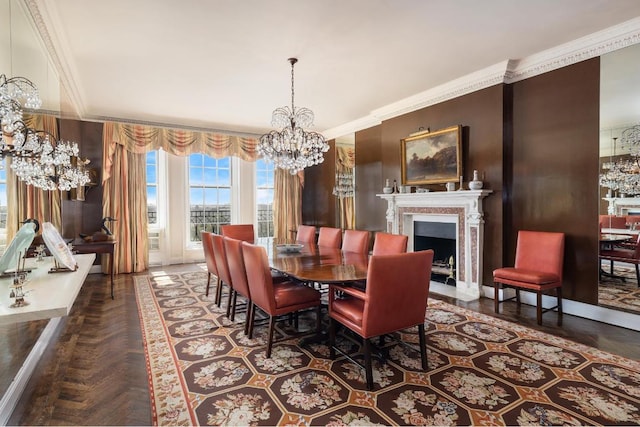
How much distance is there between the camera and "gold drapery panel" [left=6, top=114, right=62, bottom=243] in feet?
7.58

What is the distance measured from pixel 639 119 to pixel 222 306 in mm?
4552

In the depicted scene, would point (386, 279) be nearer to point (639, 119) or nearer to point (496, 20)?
point (496, 20)

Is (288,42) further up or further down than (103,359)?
further up

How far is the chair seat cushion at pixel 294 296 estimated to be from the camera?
2588mm

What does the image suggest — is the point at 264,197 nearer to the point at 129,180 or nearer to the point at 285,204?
the point at 285,204

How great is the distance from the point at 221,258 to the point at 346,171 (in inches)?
155

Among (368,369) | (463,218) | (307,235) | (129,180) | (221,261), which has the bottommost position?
(368,369)

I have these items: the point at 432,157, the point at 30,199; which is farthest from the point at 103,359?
the point at 432,157

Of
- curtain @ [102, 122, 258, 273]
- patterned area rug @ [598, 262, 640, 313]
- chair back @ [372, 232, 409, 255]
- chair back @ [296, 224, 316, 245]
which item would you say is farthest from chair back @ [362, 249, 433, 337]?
curtain @ [102, 122, 258, 273]

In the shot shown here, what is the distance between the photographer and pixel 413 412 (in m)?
1.84

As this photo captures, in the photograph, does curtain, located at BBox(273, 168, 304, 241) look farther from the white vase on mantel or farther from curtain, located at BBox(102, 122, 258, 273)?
the white vase on mantel

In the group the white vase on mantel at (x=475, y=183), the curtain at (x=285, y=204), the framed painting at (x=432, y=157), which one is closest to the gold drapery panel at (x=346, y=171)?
the curtain at (x=285, y=204)

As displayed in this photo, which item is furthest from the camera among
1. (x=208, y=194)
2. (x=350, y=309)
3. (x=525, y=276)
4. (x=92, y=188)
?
(x=208, y=194)

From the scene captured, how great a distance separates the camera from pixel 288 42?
3.20 m
